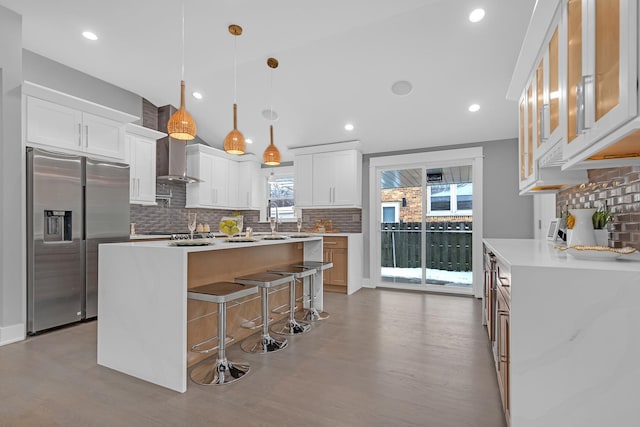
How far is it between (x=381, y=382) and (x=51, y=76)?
4.92 metres

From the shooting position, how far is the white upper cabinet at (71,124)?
131 inches

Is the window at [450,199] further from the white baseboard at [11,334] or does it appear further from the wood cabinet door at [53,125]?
the white baseboard at [11,334]

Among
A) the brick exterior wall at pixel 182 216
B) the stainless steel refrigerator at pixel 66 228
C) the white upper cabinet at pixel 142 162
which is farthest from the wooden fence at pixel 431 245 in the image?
the stainless steel refrigerator at pixel 66 228

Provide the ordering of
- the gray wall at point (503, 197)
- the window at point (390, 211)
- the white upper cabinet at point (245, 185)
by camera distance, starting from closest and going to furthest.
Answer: the gray wall at point (503, 197) → the window at point (390, 211) → the white upper cabinet at point (245, 185)

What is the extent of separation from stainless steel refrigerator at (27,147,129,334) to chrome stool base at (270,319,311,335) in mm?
2188

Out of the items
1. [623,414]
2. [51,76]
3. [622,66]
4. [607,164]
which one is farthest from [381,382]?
[51,76]

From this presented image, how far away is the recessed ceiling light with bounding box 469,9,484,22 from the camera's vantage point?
3.01m

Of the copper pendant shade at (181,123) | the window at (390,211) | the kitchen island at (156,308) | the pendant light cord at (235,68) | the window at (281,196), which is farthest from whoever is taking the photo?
the window at (281,196)

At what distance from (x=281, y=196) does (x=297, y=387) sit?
4.83 metres

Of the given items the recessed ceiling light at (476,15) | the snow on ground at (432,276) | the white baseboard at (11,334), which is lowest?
the white baseboard at (11,334)

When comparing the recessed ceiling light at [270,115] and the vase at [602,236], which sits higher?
the recessed ceiling light at [270,115]

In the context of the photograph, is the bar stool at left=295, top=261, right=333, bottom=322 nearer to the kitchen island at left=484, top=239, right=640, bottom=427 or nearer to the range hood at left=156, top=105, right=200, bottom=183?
the kitchen island at left=484, top=239, right=640, bottom=427

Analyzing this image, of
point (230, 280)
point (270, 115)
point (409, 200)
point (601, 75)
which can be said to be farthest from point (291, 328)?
point (270, 115)

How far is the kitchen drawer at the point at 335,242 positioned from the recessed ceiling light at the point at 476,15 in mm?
3310
